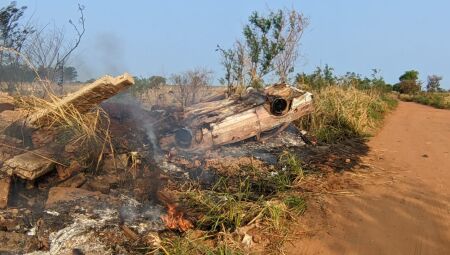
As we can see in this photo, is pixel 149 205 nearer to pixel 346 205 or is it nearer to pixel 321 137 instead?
pixel 346 205

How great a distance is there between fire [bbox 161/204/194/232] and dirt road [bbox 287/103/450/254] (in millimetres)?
1073

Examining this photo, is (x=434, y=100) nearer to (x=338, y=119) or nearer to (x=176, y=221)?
(x=338, y=119)

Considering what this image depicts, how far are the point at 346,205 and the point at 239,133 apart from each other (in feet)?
10.1

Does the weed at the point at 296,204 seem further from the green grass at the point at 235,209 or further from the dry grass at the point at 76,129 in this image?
the dry grass at the point at 76,129

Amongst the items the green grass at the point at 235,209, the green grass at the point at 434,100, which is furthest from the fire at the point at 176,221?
the green grass at the point at 434,100

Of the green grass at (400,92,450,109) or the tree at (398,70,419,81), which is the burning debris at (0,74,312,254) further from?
the tree at (398,70,419,81)

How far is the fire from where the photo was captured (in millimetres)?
4453

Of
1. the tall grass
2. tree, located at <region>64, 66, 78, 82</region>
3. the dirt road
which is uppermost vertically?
tree, located at <region>64, 66, 78, 82</region>

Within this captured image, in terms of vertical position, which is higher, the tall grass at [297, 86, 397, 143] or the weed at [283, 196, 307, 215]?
the tall grass at [297, 86, 397, 143]

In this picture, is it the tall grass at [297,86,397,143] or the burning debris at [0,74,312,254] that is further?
the tall grass at [297,86,397,143]

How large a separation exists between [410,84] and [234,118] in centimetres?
2157

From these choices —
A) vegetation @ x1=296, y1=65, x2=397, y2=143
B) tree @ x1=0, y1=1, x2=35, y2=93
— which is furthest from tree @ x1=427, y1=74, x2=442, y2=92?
tree @ x1=0, y1=1, x2=35, y2=93

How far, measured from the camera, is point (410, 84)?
86.0ft

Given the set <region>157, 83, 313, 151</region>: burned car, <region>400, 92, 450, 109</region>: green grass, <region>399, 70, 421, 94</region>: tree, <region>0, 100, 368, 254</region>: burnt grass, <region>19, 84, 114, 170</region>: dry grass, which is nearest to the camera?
<region>0, 100, 368, 254</region>: burnt grass
